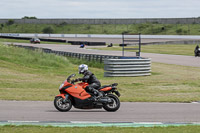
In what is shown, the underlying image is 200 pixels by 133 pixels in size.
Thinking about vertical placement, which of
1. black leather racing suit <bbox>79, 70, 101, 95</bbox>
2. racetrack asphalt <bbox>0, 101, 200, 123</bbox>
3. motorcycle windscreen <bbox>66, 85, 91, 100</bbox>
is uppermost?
black leather racing suit <bbox>79, 70, 101, 95</bbox>

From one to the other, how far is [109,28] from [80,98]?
108 metres

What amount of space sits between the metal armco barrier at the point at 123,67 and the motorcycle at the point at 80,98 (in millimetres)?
11935

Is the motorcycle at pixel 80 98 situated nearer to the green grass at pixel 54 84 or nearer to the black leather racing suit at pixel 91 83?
the black leather racing suit at pixel 91 83

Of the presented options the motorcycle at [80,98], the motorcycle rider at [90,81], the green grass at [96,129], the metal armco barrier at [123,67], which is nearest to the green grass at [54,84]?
the metal armco barrier at [123,67]

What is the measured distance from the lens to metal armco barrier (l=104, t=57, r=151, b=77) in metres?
23.9

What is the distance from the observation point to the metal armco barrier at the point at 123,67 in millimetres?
23891

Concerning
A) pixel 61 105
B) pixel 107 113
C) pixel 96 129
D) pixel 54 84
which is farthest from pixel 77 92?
pixel 54 84

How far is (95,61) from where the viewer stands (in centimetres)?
3444

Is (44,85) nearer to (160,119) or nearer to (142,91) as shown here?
(142,91)

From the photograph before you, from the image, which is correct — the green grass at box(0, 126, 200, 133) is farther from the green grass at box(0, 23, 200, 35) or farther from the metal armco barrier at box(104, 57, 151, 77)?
the green grass at box(0, 23, 200, 35)

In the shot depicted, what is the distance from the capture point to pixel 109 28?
11850 centimetres

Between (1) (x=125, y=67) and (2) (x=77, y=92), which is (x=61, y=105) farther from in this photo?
(1) (x=125, y=67)

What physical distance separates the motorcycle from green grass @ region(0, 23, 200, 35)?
89764mm

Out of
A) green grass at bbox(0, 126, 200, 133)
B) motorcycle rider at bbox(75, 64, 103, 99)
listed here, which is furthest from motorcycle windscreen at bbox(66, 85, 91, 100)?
green grass at bbox(0, 126, 200, 133)
